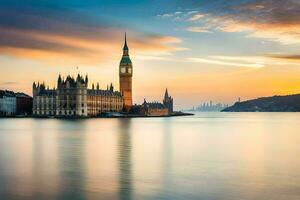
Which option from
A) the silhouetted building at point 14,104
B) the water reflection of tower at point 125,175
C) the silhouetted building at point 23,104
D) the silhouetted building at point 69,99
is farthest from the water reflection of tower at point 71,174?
the silhouetted building at point 23,104

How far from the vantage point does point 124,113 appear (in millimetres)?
179375

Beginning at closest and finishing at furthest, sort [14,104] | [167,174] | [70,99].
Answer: [167,174] → [70,99] → [14,104]

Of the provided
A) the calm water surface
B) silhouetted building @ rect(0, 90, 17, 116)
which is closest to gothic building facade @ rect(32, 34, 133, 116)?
silhouetted building @ rect(0, 90, 17, 116)

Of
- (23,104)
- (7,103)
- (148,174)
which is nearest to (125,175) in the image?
(148,174)

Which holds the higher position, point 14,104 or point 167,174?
point 14,104

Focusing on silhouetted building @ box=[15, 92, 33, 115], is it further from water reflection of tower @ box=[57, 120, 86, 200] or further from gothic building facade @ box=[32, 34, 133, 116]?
water reflection of tower @ box=[57, 120, 86, 200]

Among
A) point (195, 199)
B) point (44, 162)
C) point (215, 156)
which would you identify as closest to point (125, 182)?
point (195, 199)

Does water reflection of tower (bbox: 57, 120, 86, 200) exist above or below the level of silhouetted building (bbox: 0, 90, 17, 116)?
below

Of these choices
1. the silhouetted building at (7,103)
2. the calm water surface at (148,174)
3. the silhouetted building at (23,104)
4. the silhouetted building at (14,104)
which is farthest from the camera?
the silhouetted building at (23,104)

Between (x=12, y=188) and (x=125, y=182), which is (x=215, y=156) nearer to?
(x=125, y=182)

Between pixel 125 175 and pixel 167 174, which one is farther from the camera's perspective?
pixel 167 174

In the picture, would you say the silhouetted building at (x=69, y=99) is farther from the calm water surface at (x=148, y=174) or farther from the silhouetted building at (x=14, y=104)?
the calm water surface at (x=148, y=174)

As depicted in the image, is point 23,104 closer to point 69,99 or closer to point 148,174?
point 69,99

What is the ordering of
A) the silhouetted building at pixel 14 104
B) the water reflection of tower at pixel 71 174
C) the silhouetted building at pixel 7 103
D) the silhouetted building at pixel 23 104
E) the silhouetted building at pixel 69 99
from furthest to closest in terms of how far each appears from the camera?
the silhouetted building at pixel 23 104 → the silhouetted building at pixel 14 104 → the silhouetted building at pixel 7 103 → the silhouetted building at pixel 69 99 → the water reflection of tower at pixel 71 174
